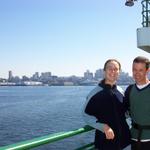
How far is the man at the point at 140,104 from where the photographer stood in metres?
4.24

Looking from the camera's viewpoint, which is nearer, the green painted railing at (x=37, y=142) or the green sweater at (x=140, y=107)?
the green painted railing at (x=37, y=142)

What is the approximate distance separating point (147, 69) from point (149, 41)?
462cm

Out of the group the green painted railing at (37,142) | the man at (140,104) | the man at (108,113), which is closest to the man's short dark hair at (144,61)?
the man at (140,104)

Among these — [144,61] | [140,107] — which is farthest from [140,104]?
[144,61]

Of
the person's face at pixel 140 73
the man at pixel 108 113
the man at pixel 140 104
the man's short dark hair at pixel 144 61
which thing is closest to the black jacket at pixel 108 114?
the man at pixel 108 113

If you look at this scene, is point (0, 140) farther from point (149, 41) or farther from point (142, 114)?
point (142, 114)

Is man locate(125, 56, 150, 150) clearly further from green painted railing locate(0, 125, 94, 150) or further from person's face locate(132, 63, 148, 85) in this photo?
green painted railing locate(0, 125, 94, 150)

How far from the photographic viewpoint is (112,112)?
13.7 ft

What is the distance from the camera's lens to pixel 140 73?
14.1ft

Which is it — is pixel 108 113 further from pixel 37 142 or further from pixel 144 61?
pixel 37 142

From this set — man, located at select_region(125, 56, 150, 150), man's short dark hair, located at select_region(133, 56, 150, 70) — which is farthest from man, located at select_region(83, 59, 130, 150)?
man's short dark hair, located at select_region(133, 56, 150, 70)

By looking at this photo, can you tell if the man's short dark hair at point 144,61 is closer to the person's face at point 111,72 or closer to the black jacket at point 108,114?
the person's face at point 111,72

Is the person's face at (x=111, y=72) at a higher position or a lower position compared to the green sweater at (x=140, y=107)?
higher

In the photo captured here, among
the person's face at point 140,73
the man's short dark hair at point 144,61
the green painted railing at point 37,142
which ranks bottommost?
the green painted railing at point 37,142
